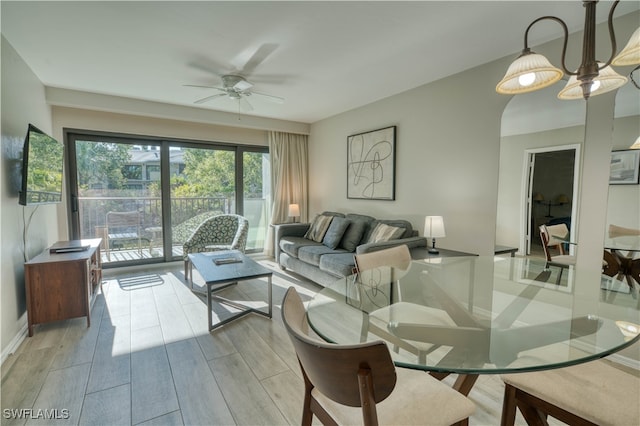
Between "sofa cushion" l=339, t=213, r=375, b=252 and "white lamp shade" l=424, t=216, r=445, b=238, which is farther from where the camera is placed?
"sofa cushion" l=339, t=213, r=375, b=252

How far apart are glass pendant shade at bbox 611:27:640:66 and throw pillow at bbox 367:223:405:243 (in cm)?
225

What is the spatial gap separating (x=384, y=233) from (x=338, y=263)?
663 millimetres

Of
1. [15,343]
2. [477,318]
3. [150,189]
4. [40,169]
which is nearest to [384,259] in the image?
[477,318]

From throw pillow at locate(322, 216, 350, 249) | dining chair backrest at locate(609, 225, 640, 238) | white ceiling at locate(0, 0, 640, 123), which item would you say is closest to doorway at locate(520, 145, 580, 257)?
dining chair backrest at locate(609, 225, 640, 238)

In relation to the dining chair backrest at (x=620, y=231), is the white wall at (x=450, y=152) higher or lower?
higher

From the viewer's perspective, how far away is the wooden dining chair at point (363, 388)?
79cm

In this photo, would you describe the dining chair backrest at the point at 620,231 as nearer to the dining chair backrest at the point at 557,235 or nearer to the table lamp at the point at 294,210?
the dining chair backrest at the point at 557,235

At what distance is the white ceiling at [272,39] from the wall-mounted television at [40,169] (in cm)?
79

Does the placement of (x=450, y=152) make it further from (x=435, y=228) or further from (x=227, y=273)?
(x=227, y=273)

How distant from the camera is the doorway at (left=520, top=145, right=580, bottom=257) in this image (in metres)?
2.39

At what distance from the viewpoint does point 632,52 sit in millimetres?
1332

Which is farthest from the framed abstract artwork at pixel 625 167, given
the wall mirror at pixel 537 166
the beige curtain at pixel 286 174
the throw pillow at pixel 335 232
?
the beige curtain at pixel 286 174

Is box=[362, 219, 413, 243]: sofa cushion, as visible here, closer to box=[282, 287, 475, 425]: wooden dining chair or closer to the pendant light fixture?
the pendant light fixture

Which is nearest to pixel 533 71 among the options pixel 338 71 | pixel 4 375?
pixel 338 71
